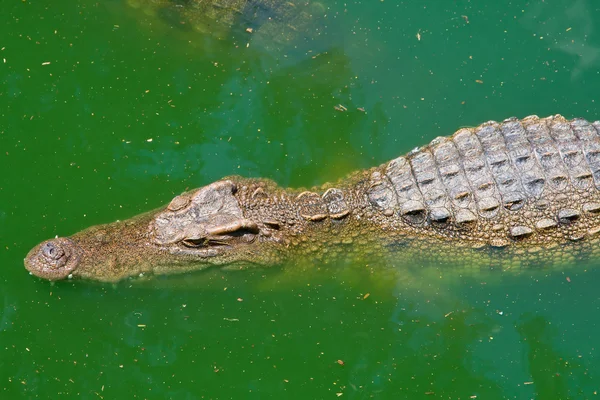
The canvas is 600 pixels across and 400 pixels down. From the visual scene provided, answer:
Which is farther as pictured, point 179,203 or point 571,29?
point 571,29

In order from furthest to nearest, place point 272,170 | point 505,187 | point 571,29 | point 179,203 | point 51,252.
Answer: point 571,29 → point 272,170 → point 51,252 → point 179,203 → point 505,187

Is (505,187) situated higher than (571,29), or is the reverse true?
(571,29)

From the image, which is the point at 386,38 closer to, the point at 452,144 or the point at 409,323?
the point at 452,144

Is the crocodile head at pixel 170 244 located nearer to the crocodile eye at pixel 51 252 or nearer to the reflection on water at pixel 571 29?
the crocodile eye at pixel 51 252

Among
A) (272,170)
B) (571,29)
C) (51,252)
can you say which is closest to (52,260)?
(51,252)

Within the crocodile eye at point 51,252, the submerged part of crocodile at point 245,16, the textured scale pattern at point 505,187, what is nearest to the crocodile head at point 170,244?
the crocodile eye at point 51,252

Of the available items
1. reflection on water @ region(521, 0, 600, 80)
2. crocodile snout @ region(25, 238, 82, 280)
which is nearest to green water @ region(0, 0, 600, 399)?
reflection on water @ region(521, 0, 600, 80)

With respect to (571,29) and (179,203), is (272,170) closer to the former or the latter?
(179,203)
